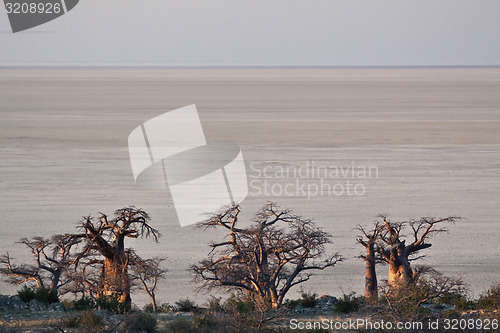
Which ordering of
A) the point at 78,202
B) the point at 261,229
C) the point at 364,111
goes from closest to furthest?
the point at 261,229, the point at 78,202, the point at 364,111

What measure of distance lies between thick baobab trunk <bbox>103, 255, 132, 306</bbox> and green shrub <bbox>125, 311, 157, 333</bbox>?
5.29 feet

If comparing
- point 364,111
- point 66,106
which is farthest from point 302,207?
point 66,106

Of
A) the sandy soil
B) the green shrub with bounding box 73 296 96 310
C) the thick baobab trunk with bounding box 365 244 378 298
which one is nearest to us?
the green shrub with bounding box 73 296 96 310

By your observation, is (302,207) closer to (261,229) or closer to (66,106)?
(261,229)

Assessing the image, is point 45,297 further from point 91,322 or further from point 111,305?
point 91,322

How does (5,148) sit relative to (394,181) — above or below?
above

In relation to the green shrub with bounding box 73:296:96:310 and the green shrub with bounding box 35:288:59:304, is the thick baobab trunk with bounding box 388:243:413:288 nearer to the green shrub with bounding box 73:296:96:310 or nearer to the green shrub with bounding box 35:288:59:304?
the green shrub with bounding box 73:296:96:310

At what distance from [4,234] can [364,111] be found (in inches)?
2189

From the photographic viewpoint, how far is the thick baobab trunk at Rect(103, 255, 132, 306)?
1120 centimetres

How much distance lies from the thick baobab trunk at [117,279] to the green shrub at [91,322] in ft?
5.06

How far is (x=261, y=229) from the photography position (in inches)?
463

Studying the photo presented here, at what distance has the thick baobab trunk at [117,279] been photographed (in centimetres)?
1120

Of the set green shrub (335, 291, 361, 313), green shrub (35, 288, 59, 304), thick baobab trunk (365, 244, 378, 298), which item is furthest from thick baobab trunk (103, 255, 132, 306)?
thick baobab trunk (365, 244, 378, 298)

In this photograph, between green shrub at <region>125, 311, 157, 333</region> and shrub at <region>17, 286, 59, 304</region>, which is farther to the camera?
shrub at <region>17, 286, 59, 304</region>
